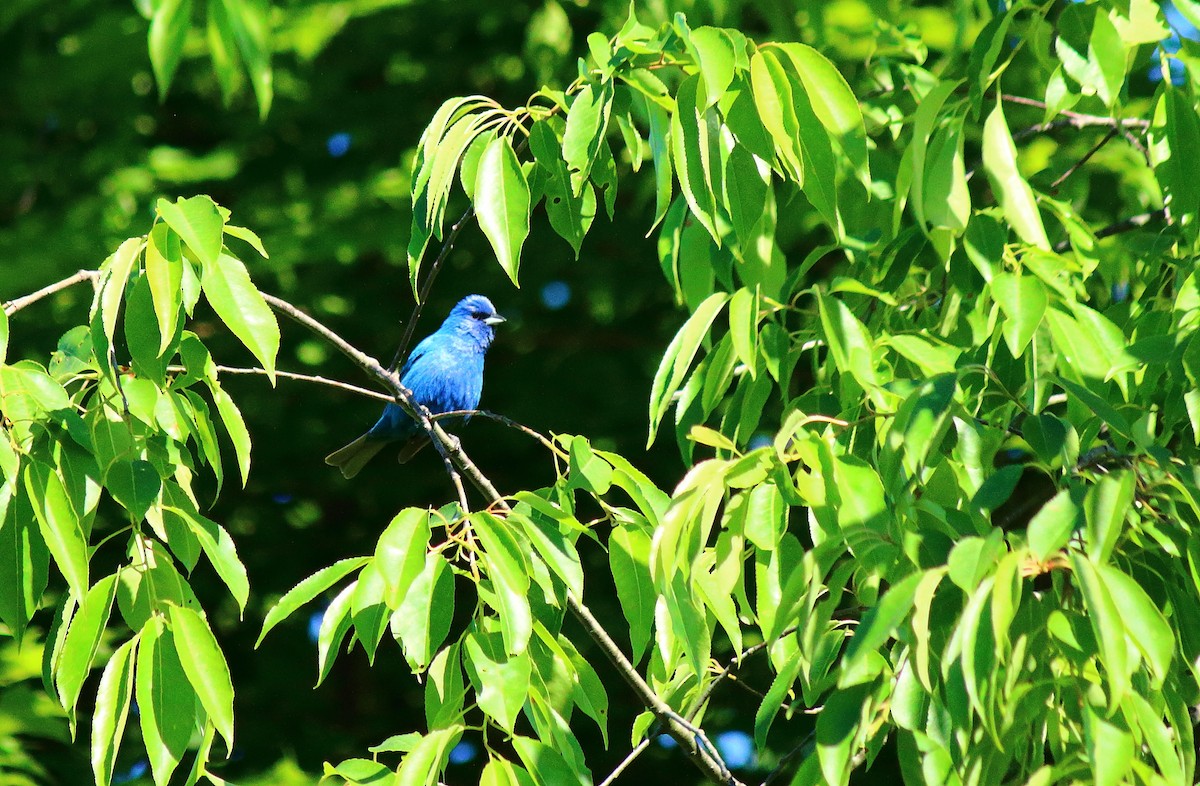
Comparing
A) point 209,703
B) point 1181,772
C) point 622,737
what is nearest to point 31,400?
point 209,703

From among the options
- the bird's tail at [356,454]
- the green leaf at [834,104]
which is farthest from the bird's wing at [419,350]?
the green leaf at [834,104]

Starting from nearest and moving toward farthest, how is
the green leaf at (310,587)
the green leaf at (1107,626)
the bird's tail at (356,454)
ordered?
the green leaf at (1107,626)
the green leaf at (310,587)
the bird's tail at (356,454)

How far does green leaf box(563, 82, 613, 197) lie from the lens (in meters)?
1.95

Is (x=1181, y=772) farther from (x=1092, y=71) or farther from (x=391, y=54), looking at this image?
(x=391, y=54)

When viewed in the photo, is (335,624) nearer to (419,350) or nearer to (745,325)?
(745,325)

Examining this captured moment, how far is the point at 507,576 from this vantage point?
187 centimetres

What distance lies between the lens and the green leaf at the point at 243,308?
1843mm

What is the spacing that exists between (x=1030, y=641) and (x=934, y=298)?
48.7 inches

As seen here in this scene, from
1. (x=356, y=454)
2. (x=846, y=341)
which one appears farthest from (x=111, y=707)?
(x=356, y=454)

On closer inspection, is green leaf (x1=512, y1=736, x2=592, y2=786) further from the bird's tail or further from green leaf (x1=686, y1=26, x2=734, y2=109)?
the bird's tail

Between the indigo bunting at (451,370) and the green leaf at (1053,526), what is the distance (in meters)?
4.29

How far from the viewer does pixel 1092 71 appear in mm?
2010

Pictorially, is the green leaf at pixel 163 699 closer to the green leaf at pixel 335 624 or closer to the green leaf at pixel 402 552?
the green leaf at pixel 335 624

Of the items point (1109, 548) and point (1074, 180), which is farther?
point (1074, 180)
